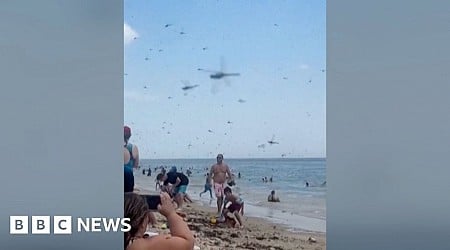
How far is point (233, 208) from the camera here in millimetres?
3283

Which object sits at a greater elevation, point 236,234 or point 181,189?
point 181,189

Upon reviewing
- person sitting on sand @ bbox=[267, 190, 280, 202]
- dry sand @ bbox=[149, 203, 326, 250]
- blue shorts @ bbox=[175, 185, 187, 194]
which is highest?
blue shorts @ bbox=[175, 185, 187, 194]

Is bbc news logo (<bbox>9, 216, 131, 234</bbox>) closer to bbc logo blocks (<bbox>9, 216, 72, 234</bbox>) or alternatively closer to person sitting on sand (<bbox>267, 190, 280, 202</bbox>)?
bbc logo blocks (<bbox>9, 216, 72, 234</bbox>)

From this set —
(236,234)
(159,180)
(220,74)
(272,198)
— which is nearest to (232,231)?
(236,234)

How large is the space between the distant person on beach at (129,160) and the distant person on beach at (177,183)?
5.8 inches

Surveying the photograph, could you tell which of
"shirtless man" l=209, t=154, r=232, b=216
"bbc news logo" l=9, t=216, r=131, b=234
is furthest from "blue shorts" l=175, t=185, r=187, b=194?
"bbc news logo" l=9, t=216, r=131, b=234

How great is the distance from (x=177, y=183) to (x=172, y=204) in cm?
10

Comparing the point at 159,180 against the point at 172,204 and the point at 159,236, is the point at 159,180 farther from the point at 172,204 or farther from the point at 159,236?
the point at 159,236

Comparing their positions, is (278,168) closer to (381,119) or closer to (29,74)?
(381,119)

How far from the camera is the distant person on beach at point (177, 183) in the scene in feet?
10.7

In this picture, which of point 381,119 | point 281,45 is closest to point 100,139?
point 281,45

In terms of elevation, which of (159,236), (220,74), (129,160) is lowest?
(159,236)

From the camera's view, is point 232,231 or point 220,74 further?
point 232,231

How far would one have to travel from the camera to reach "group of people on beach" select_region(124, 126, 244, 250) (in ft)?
10.5
